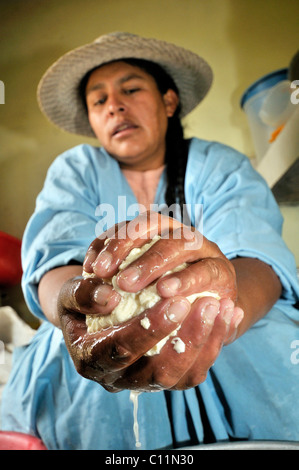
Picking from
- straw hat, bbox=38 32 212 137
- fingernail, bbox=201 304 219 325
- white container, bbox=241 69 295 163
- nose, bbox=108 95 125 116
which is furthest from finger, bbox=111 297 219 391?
white container, bbox=241 69 295 163

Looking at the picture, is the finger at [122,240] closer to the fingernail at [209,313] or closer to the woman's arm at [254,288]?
the fingernail at [209,313]

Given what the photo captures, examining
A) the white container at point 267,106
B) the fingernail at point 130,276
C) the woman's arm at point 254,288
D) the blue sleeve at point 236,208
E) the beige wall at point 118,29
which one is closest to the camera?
the fingernail at point 130,276

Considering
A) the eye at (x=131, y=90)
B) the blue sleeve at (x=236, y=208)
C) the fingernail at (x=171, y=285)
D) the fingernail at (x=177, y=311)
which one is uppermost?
the eye at (x=131, y=90)

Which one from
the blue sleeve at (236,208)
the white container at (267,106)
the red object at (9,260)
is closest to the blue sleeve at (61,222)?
the blue sleeve at (236,208)

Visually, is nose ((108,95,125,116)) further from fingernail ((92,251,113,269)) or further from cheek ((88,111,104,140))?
fingernail ((92,251,113,269))

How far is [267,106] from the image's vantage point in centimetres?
115

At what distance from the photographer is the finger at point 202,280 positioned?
26 centimetres

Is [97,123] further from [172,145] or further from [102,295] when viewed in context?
[102,295]

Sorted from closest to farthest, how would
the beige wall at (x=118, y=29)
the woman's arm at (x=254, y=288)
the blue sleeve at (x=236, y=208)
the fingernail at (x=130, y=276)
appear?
the fingernail at (x=130, y=276) → the woman's arm at (x=254, y=288) → the blue sleeve at (x=236, y=208) → the beige wall at (x=118, y=29)

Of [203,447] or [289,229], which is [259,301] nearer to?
[203,447]

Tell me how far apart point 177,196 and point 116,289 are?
450 mm

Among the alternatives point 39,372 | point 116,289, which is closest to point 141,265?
point 116,289

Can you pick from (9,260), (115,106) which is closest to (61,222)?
(115,106)

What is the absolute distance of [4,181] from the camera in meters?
0.96
